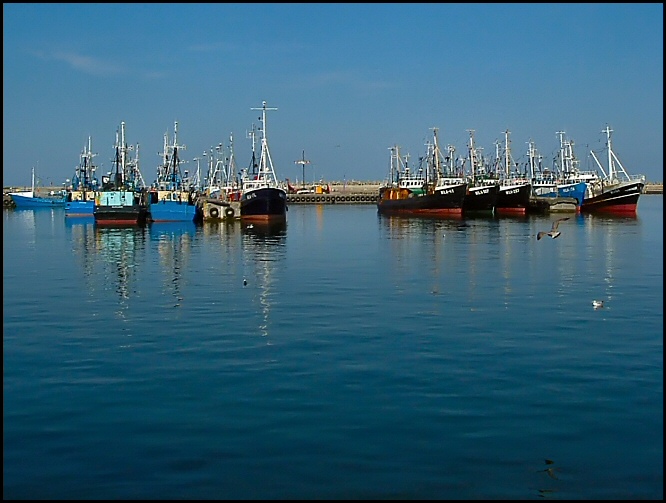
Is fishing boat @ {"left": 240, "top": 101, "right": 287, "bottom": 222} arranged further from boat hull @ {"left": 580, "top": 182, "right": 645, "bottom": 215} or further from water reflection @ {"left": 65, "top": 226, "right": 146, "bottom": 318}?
boat hull @ {"left": 580, "top": 182, "right": 645, "bottom": 215}

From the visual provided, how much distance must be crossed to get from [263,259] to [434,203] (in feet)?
187

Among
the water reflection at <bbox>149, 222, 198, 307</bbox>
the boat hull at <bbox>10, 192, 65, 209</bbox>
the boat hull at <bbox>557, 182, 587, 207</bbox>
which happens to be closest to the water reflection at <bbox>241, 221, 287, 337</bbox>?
the water reflection at <bbox>149, 222, 198, 307</bbox>

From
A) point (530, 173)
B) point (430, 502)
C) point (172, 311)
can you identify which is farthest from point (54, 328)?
point (530, 173)

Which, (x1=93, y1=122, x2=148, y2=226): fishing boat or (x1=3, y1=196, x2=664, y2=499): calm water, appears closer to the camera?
(x1=3, y1=196, x2=664, y2=499): calm water

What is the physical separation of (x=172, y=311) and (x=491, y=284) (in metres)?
12.1

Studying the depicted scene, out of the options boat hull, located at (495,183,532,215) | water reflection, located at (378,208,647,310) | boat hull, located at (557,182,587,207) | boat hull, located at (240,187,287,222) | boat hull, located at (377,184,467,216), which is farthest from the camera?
boat hull, located at (557,182,587,207)

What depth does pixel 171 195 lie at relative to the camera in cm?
9381

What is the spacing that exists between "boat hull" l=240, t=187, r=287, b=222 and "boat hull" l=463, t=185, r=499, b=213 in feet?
83.1

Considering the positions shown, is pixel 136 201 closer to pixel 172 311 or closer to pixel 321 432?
pixel 172 311

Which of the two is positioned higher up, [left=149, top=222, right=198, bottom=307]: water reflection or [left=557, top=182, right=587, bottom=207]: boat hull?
[left=557, top=182, right=587, bottom=207]: boat hull

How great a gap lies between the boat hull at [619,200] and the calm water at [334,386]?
222ft

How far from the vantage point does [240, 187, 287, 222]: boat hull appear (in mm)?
81875

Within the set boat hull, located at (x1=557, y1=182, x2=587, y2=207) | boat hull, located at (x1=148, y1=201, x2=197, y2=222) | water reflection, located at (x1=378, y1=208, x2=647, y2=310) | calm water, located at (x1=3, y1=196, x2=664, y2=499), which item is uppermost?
boat hull, located at (x1=557, y1=182, x2=587, y2=207)

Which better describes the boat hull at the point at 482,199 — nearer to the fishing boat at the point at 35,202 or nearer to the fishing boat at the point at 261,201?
the fishing boat at the point at 261,201
